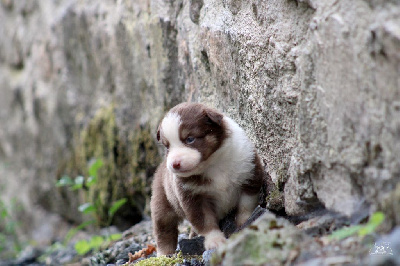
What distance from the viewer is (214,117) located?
10.6 ft

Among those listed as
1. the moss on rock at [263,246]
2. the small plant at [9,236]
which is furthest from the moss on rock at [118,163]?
the moss on rock at [263,246]

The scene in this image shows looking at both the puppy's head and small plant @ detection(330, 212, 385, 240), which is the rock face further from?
the puppy's head

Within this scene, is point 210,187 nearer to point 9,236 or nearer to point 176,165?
point 176,165

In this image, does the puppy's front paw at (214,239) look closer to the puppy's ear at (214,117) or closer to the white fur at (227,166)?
the white fur at (227,166)

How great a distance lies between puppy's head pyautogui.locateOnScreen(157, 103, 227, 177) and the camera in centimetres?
319

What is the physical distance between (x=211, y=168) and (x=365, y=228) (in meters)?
1.48

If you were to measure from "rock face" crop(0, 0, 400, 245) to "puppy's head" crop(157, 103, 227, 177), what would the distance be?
0.92 feet

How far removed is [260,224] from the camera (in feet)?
7.84

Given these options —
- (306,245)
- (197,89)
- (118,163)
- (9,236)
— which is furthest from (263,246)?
(9,236)

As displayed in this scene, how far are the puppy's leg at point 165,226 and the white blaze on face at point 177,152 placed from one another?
2.43 ft

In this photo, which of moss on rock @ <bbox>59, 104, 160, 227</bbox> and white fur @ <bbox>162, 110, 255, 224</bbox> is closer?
white fur @ <bbox>162, 110, 255, 224</bbox>

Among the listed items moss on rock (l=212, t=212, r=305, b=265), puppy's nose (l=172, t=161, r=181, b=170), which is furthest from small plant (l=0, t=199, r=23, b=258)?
moss on rock (l=212, t=212, r=305, b=265)

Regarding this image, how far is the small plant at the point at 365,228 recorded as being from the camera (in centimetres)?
200

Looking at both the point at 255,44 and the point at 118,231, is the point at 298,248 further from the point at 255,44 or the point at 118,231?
the point at 118,231
